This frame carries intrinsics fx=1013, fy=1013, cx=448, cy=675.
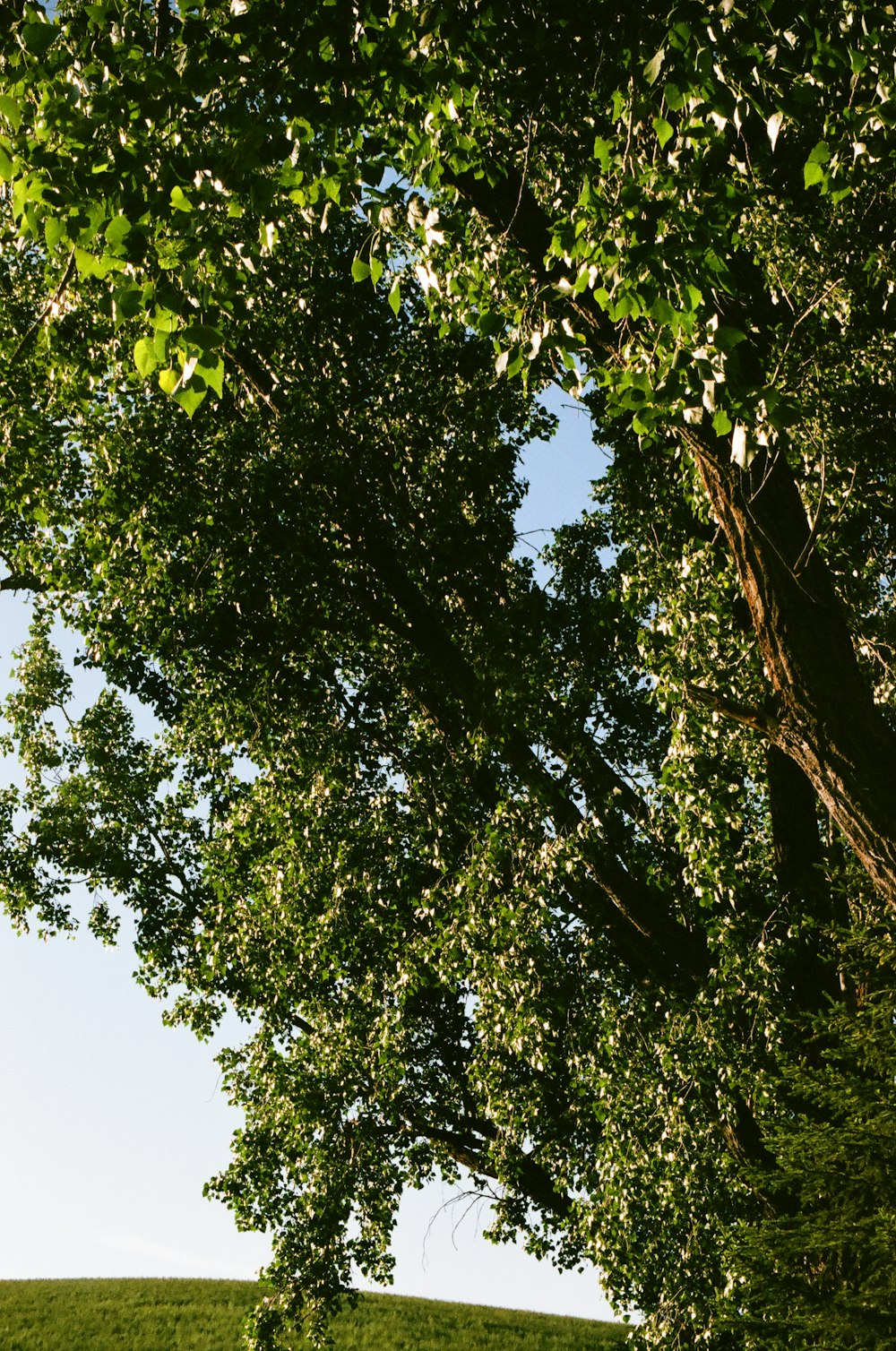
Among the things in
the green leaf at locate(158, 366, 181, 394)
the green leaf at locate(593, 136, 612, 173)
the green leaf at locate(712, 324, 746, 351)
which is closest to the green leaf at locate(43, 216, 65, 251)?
the green leaf at locate(158, 366, 181, 394)

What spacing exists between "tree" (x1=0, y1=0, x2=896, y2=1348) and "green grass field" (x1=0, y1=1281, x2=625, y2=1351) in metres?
11.6

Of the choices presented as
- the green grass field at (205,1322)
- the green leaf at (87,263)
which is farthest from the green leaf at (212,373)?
the green grass field at (205,1322)

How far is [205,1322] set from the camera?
2361 centimetres

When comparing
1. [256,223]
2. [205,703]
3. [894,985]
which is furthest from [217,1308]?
[256,223]

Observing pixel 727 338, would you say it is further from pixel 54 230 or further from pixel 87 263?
pixel 54 230

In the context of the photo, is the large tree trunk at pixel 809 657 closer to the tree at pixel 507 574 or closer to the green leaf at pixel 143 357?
the tree at pixel 507 574

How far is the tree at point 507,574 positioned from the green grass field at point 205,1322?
11.6m

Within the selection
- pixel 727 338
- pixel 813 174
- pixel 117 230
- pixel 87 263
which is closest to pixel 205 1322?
pixel 87 263

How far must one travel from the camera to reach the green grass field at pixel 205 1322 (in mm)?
22072

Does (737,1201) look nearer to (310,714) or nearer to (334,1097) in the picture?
(334,1097)

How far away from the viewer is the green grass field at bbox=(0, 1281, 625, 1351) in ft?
72.4

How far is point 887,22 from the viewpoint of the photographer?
5781 mm

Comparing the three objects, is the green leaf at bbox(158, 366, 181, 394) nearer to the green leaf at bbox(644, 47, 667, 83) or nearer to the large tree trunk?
the green leaf at bbox(644, 47, 667, 83)

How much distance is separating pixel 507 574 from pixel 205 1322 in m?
20.9
